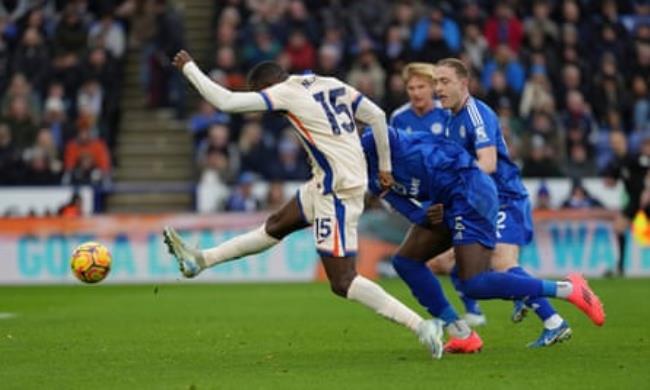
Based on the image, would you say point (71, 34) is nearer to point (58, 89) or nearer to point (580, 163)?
point (58, 89)

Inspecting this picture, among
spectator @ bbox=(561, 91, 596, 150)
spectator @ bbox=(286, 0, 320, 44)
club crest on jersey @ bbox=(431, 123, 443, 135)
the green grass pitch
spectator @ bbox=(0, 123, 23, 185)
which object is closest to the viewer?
the green grass pitch

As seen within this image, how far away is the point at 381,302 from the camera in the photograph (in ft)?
35.9

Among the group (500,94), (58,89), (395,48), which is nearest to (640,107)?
(500,94)

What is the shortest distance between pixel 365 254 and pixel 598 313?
435 inches

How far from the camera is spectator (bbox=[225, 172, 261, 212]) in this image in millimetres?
23172

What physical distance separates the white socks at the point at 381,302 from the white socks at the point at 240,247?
48.9 inches

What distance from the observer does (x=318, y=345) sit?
12.3 metres

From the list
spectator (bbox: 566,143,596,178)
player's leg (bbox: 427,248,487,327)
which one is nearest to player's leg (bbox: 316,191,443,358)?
player's leg (bbox: 427,248,487,327)

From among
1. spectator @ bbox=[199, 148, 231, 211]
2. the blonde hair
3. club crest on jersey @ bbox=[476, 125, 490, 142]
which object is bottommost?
spectator @ bbox=[199, 148, 231, 211]

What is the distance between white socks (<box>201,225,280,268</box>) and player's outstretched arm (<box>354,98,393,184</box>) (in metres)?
1.12

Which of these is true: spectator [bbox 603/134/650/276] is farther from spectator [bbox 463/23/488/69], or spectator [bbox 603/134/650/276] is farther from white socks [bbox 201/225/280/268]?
white socks [bbox 201/225/280/268]

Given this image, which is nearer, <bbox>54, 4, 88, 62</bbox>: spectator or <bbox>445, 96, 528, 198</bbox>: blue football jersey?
<bbox>445, 96, 528, 198</bbox>: blue football jersey

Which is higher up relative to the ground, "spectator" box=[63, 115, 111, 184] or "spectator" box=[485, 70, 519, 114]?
"spectator" box=[485, 70, 519, 114]

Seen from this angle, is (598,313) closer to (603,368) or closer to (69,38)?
(603,368)
